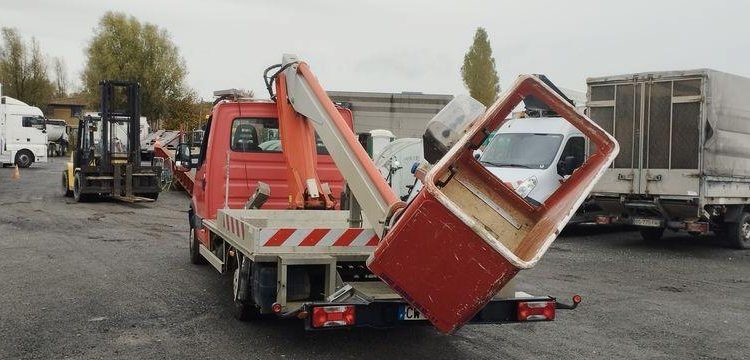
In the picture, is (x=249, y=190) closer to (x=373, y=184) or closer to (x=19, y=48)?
(x=373, y=184)

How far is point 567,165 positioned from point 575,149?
3.69ft

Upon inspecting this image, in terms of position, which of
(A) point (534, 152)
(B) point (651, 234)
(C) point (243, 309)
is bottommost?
(B) point (651, 234)

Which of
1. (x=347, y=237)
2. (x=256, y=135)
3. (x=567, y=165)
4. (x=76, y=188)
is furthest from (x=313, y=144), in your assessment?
(x=76, y=188)

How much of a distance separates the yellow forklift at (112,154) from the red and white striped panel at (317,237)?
15.0m

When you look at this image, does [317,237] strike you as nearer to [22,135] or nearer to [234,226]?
[234,226]

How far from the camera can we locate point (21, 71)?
67625 mm

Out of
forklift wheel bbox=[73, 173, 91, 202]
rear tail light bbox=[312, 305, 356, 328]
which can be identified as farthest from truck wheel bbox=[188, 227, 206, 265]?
forklift wheel bbox=[73, 173, 91, 202]

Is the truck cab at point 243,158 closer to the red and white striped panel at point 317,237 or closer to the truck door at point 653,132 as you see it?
the red and white striped panel at point 317,237

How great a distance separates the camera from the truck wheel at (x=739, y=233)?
14086mm

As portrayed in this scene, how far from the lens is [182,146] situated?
424 inches

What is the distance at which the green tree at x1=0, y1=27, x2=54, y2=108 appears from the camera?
2640 inches

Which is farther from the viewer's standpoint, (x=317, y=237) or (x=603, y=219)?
(x=603, y=219)

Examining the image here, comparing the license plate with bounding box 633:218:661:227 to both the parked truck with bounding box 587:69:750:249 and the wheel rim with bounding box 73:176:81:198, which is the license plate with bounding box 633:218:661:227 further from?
the wheel rim with bounding box 73:176:81:198

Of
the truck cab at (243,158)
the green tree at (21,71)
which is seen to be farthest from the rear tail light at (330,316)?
the green tree at (21,71)
